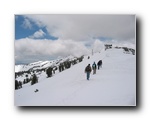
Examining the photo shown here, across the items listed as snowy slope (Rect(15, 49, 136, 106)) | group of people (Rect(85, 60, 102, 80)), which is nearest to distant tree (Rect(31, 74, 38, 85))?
snowy slope (Rect(15, 49, 136, 106))

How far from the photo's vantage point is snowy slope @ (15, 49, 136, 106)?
14.4 ft

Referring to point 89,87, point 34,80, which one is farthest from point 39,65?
point 89,87

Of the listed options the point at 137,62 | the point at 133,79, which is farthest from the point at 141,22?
the point at 133,79

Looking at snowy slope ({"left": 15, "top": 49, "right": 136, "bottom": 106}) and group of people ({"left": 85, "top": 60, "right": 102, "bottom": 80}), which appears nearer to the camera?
snowy slope ({"left": 15, "top": 49, "right": 136, "bottom": 106})

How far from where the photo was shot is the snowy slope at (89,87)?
4.39 m

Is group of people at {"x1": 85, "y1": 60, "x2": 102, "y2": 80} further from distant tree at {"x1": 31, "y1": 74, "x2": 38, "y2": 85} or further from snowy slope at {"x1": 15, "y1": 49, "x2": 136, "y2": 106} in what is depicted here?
distant tree at {"x1": 31, "y1": 74, "x2": 38, "y2": 85}

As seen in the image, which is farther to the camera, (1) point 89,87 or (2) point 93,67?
(2) point 93,67

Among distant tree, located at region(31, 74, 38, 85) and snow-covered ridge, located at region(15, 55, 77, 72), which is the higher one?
snow-covered ridge, located at region(15, 55, 77, 72)

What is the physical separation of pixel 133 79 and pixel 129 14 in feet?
3.64

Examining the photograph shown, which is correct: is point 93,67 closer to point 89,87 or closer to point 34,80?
point 89,87

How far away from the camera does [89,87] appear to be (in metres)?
4.46

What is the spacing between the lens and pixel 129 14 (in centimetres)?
447
